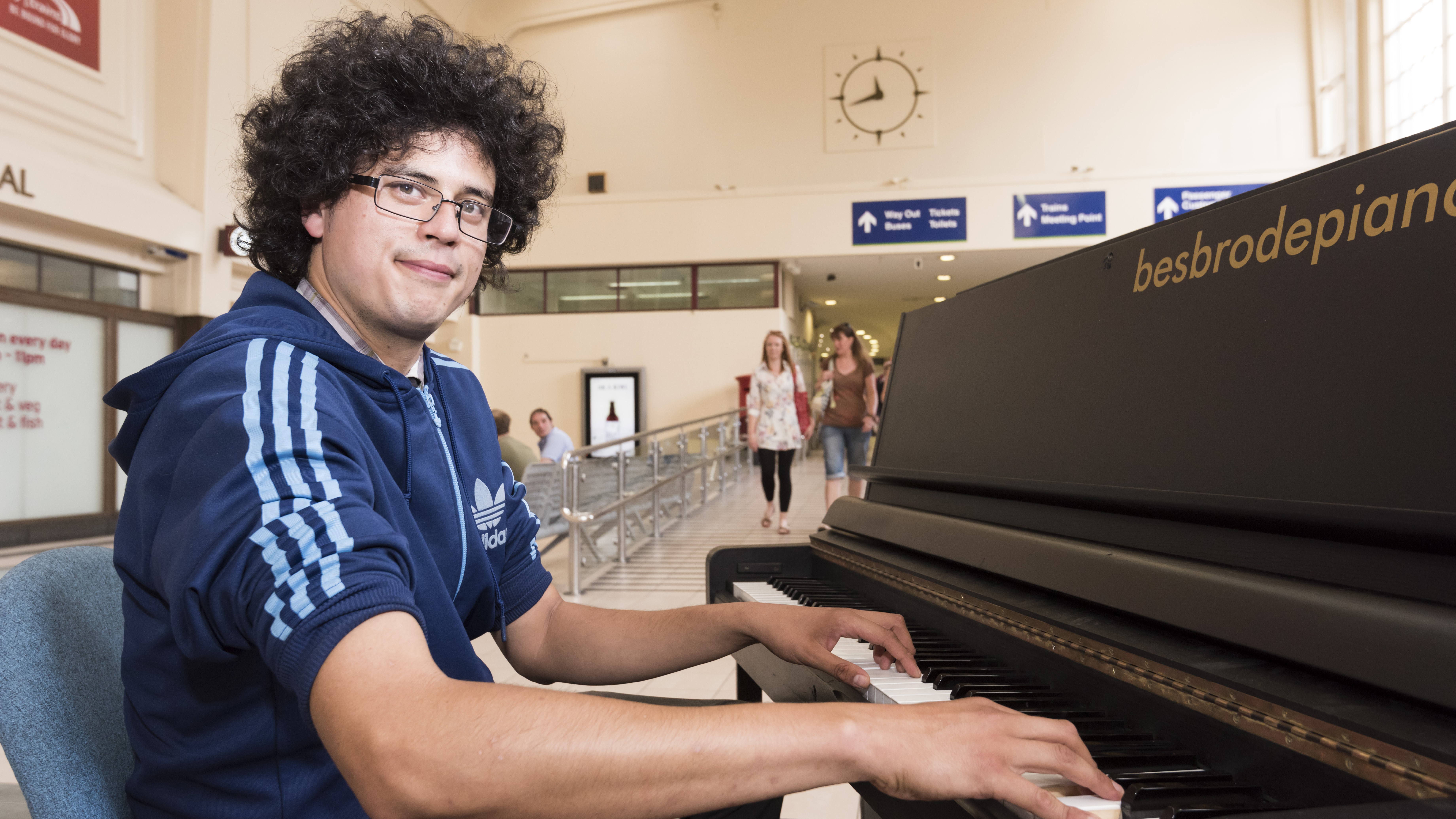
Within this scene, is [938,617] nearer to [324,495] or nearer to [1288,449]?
[1288,449]

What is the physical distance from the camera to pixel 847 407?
22.2 feet

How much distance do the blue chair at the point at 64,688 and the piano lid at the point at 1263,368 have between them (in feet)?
4.25

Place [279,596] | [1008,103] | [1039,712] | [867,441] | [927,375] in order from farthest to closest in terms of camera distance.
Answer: [1008,103] < [867,441] < [927,375] < [1039,712] < [279,596]

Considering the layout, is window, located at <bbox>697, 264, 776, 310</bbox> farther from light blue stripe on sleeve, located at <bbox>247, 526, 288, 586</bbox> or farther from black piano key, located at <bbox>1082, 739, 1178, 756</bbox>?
light blue stripe on sleeve, located at <bbox>247, 526, 288, 586</bbox>

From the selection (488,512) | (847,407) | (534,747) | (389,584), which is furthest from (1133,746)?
(847,407)

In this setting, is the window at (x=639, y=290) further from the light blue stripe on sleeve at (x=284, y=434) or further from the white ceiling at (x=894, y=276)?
the light blue stripe on sleeve at (x=284, y=434)

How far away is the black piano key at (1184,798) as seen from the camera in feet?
2.20

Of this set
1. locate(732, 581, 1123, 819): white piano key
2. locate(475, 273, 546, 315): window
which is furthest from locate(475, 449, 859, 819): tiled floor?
locate(475, 273, 546, 315): window

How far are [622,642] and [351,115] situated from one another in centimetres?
89

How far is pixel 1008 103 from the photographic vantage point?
1333cm

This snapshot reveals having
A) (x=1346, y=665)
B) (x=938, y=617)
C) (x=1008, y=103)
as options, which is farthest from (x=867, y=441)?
(x=1008, y=103)

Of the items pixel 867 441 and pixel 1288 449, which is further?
pixel 867 441

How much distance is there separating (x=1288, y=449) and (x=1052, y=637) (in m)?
0.34

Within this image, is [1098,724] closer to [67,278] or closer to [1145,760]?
[1145,760]
